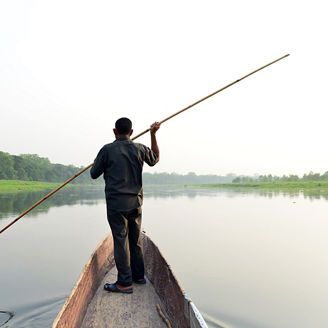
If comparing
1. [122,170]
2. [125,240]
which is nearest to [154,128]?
[122,170]

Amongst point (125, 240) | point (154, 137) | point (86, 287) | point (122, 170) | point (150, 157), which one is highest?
point (154, 137)

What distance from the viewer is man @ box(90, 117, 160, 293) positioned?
256 cm

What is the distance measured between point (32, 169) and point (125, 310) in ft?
224

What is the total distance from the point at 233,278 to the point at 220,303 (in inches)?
48.8

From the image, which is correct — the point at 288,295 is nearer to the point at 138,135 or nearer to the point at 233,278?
the point at 233,278

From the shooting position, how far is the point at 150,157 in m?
2.69

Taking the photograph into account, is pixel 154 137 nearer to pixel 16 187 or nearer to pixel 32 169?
pixel 16 187

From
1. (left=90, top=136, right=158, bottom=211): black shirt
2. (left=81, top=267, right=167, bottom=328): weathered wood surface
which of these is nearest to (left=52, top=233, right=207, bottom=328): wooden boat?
(left=81, top=267, right=167, bottom=328): weathered wood surface

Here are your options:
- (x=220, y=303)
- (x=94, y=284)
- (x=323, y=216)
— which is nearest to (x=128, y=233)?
(x=94, y=284)

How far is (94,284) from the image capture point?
2.77m

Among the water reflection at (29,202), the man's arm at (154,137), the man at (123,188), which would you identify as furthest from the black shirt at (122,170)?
the water reflection at (29,202)

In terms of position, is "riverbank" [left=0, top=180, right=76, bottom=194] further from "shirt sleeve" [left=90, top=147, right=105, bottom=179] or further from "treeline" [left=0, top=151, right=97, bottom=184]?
"shirt sleeve" [left=90, top=147, right=105, bottom=179]

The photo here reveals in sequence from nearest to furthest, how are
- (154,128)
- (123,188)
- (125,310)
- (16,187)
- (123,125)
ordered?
1. (125,310)
2. (123,188)
3. (123,125)
4. (154,128)
5. (16,187)

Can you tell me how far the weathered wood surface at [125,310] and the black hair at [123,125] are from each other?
1.51m
